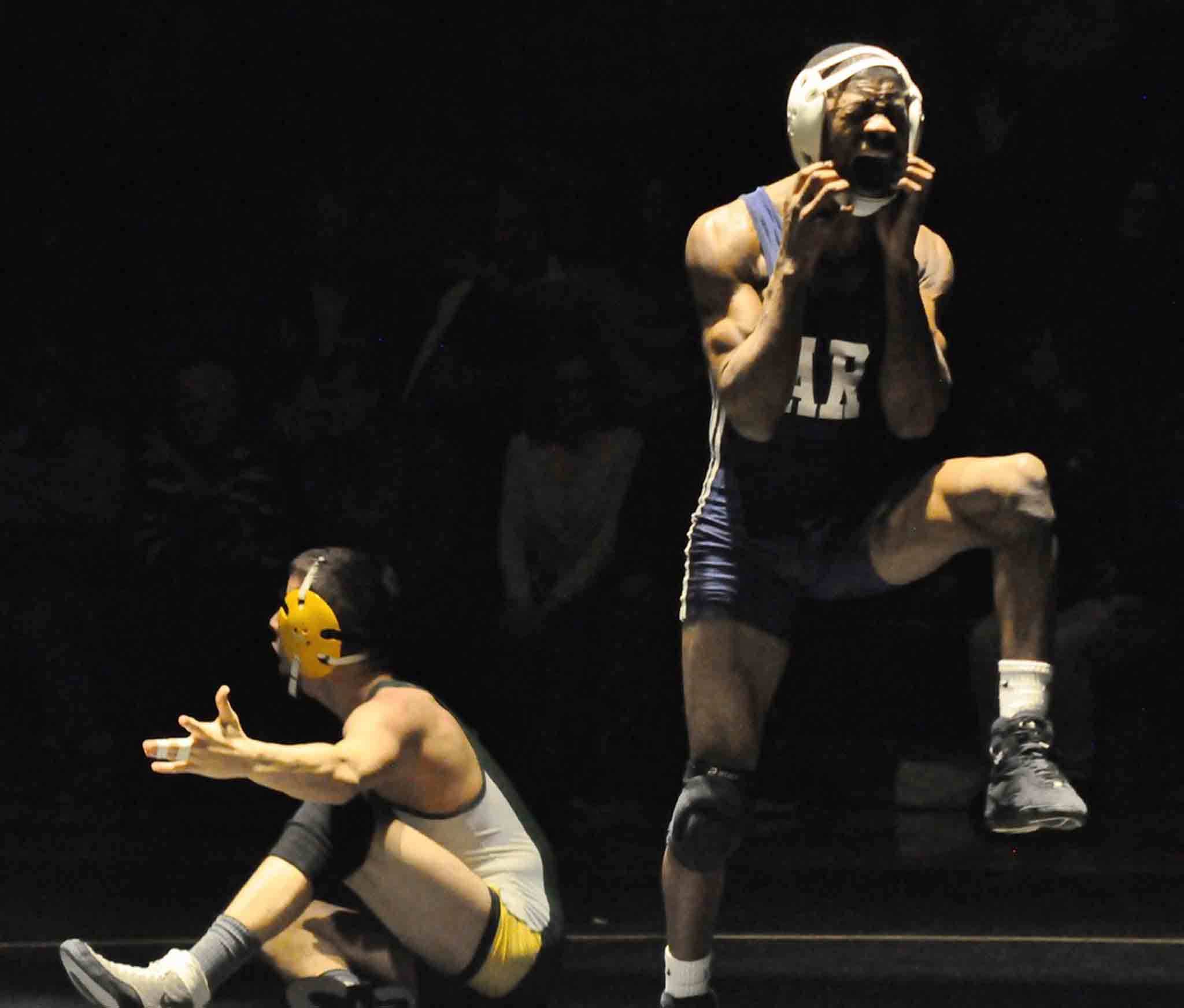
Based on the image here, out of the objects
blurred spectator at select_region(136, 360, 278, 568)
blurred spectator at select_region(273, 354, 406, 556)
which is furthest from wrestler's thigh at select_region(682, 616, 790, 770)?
blurred spectator at select_region(136, 360, 278, 568)

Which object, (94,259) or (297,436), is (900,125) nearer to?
(297,436)

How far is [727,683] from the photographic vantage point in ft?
12.5

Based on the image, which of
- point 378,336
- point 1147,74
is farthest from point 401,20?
point 1147,74

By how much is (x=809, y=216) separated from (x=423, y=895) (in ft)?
4.61

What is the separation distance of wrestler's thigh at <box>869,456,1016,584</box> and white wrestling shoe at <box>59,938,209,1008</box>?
4.37ft

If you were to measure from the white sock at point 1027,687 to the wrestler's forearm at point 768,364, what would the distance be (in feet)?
1.75

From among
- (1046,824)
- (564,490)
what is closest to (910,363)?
(1046,824)

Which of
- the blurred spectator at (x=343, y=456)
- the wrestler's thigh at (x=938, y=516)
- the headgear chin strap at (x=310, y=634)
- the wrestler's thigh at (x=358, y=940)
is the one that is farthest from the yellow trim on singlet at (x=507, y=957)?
the blurred spectator at (x=343, y=456)

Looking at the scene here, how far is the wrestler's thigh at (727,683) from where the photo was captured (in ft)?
12.5

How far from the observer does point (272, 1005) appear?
4633 millimetres

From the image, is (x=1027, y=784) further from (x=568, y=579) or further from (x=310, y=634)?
(x=568, y=579)

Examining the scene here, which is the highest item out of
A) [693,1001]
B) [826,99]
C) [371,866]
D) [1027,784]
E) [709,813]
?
[826,99]

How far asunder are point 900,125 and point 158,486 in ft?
9.76

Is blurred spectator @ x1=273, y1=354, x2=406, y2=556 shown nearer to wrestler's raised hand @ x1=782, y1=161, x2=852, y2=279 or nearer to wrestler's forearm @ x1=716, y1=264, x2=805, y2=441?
wrestler's forearm @ x1=716, y1=264, x2=805, y2=441
